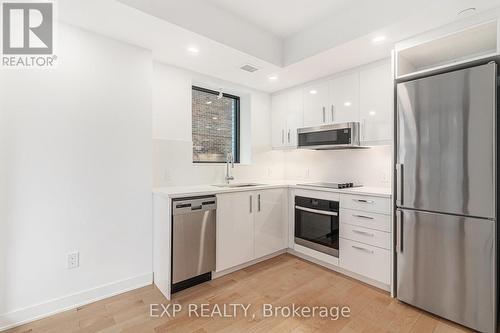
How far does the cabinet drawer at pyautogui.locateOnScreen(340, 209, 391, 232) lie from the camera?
227 cm

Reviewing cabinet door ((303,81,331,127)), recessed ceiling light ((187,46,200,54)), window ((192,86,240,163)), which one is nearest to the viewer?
recessed ceiling light ((187,46,200,54))

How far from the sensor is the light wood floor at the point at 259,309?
5.84 feet

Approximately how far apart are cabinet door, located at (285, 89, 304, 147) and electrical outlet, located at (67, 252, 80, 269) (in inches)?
109

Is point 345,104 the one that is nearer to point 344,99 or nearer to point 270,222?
point 344,99

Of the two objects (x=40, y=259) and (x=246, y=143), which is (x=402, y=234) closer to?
(x=246, y=143)

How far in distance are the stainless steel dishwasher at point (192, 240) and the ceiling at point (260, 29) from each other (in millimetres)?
1486

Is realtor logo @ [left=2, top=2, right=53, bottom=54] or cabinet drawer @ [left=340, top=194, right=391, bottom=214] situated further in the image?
cabinet drawer @ [left=340, top=194, right=391, bottom=214]

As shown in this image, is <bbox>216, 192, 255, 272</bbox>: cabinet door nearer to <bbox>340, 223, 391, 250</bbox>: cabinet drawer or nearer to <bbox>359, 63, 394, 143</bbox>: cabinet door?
<bbox>340, 223, 391, 250</bbox>: cabinet drawer

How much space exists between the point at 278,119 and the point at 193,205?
6.87ft

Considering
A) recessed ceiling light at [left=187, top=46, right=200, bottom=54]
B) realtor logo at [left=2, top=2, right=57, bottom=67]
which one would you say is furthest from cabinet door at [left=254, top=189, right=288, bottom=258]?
realtor logo at [left=2, top=2, right=57, bottom=67]

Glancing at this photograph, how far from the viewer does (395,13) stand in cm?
192

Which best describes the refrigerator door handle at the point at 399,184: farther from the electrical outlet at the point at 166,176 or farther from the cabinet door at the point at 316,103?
the electrical outlet at the point at 166,176

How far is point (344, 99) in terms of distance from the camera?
292 cm

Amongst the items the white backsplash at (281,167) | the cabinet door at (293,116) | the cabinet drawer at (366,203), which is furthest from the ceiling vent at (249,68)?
the cabinet drawer at (366,203)
